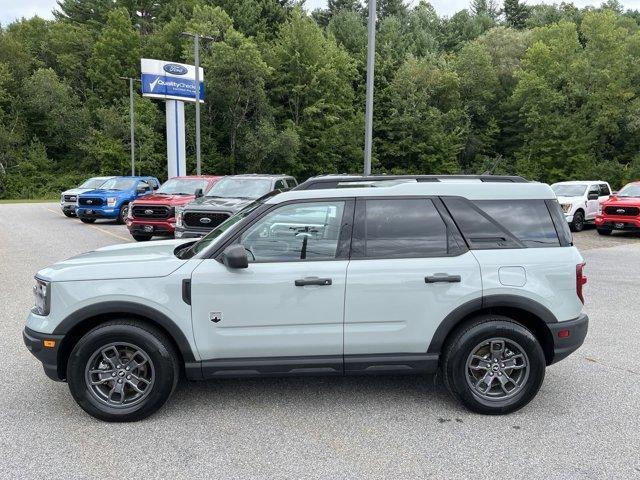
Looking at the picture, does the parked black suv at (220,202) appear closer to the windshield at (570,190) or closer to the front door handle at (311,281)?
the front door handle at (311,281)

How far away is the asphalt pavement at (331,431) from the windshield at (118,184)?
15.8 metres

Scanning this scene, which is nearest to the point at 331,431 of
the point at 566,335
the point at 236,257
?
the point at 236,257

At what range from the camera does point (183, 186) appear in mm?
15633

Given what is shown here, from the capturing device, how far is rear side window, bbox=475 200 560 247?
428 cm

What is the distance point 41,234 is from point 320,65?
35.4 metres

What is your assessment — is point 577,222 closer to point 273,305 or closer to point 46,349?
point 273,305

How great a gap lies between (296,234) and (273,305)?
22.8 inches

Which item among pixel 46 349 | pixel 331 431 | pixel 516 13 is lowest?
pixel 331 431

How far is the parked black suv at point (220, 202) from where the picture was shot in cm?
1141

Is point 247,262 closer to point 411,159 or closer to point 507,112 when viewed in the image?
point 411,159

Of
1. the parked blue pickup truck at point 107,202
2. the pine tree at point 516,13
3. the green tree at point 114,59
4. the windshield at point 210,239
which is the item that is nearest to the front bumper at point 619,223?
the parked blue pickup truck at point 107,202

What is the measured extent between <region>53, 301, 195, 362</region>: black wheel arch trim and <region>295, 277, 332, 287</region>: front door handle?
36.8 inches

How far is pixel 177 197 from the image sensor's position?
1470 cm

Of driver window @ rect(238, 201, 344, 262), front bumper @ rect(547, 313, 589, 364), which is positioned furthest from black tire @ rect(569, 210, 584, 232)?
driver window @ rect(238, 201, 344, 262)
